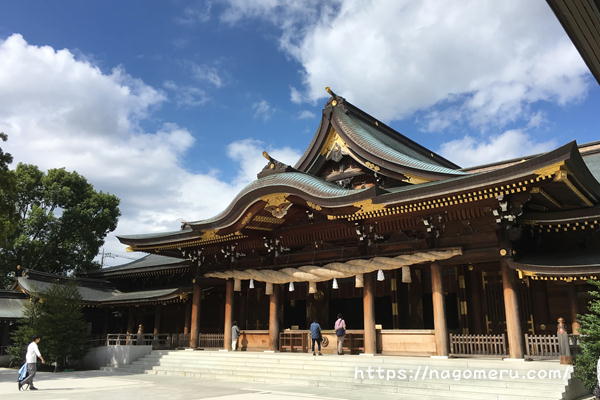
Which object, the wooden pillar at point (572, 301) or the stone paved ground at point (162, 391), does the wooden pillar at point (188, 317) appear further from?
the wooden pillar at point (572, 301)

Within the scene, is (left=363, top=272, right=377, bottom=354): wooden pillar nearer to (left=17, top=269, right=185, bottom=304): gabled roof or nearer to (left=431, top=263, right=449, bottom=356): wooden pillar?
(left=431, top=263, right=449, bottom=356): wooden pillar

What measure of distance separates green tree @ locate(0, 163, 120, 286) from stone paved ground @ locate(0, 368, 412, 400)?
16.8 metres

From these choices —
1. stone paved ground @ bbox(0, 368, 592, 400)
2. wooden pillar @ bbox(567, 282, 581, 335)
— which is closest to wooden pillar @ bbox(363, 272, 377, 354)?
stone paved ground @ bbox(0, 368, 592, 400)

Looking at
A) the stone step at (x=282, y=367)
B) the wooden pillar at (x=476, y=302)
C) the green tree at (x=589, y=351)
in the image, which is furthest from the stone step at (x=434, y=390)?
the wooden pillar at (x=476, y=302)

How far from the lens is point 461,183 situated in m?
12.5

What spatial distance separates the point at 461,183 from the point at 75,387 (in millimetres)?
12262

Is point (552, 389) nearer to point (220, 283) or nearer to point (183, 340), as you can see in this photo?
point (220, 283)

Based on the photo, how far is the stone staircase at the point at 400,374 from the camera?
10.6 meters

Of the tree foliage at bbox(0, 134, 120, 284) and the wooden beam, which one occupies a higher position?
the tree foliage at bbox(0, 134, 120, 284)

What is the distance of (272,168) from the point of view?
16656 mm

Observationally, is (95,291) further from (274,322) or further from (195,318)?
(274,322)

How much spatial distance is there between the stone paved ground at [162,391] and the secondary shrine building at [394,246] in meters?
3.57

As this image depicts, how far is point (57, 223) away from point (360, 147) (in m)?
23.3

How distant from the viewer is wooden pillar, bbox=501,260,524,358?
12508mm
